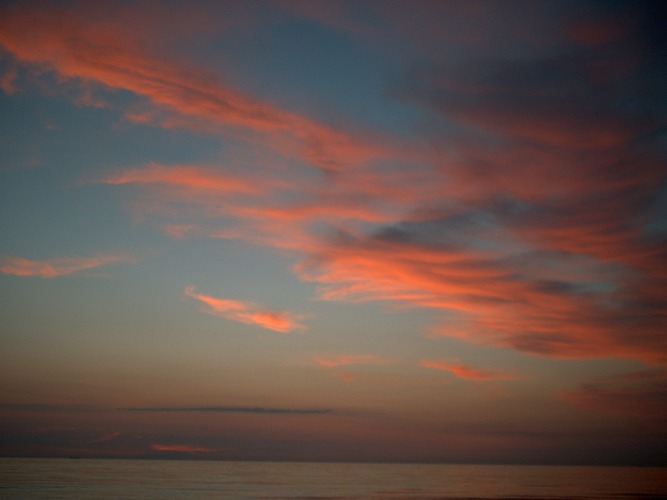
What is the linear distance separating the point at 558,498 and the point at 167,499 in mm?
41274

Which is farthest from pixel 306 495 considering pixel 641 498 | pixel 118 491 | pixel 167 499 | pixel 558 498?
pixel 641 498

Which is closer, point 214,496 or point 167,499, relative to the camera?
point 167,499

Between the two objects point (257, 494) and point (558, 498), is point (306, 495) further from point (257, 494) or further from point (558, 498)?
point (558, 498)

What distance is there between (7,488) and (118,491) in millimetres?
11946

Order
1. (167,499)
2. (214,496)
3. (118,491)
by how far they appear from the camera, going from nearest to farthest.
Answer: (167,499)
(214,496)
(118,491)

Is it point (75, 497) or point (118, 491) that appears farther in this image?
point (118, 491)

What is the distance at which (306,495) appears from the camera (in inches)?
2657

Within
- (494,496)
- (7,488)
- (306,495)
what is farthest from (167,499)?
(494,496)

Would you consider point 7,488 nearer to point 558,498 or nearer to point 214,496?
point 214,496

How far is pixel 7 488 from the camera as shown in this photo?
66.4 metres

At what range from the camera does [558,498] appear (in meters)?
66.4

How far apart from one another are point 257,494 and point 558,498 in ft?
108

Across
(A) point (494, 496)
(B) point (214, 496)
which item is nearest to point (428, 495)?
(A) point (494, 496)

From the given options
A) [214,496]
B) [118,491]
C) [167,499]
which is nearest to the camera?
[167,499]
